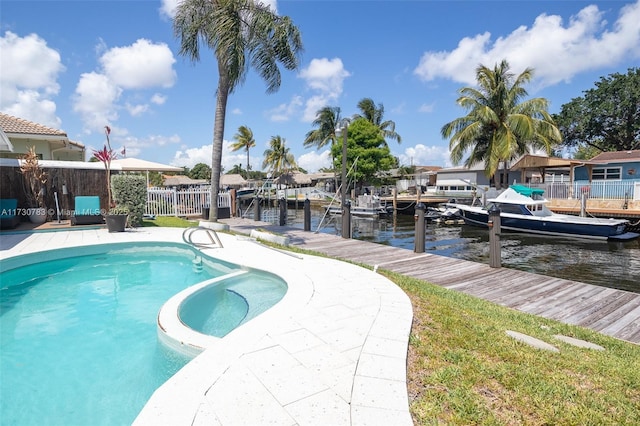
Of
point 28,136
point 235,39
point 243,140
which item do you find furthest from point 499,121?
point 243,140

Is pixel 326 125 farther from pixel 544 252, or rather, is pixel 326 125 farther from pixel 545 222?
pixel 544 252

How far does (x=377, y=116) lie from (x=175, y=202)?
2389 centimetres

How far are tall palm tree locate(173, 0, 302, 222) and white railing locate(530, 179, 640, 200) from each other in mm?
19049

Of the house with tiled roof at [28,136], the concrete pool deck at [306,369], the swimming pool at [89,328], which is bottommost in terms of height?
the swimming pool at [89,328]

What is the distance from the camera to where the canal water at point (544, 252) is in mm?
9447

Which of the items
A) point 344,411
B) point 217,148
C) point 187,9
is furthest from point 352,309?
point 187,9

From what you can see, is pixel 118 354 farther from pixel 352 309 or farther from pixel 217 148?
pixel 217 148

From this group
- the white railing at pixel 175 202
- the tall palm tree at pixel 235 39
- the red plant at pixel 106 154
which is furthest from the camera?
the white railing at pixel 175 202

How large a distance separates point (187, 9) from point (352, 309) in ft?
36.6

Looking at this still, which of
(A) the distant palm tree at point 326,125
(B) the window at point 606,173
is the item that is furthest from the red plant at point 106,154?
(B) the window at point 606,173

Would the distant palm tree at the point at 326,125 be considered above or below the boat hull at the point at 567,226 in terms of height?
above

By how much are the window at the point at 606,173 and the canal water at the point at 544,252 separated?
34.9 ft

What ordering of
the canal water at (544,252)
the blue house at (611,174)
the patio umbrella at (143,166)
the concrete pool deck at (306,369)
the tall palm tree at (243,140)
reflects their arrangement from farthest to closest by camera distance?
the tall palm tree at (243,140) → the blue house at (611,174) → the patio umbrella at (143,166) → the canal water at (544,252) → the concrete pool deck at (306,369)

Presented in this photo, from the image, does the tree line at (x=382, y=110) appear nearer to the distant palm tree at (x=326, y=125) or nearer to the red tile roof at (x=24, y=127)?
the distant palm tree at (x=326, y=125)
